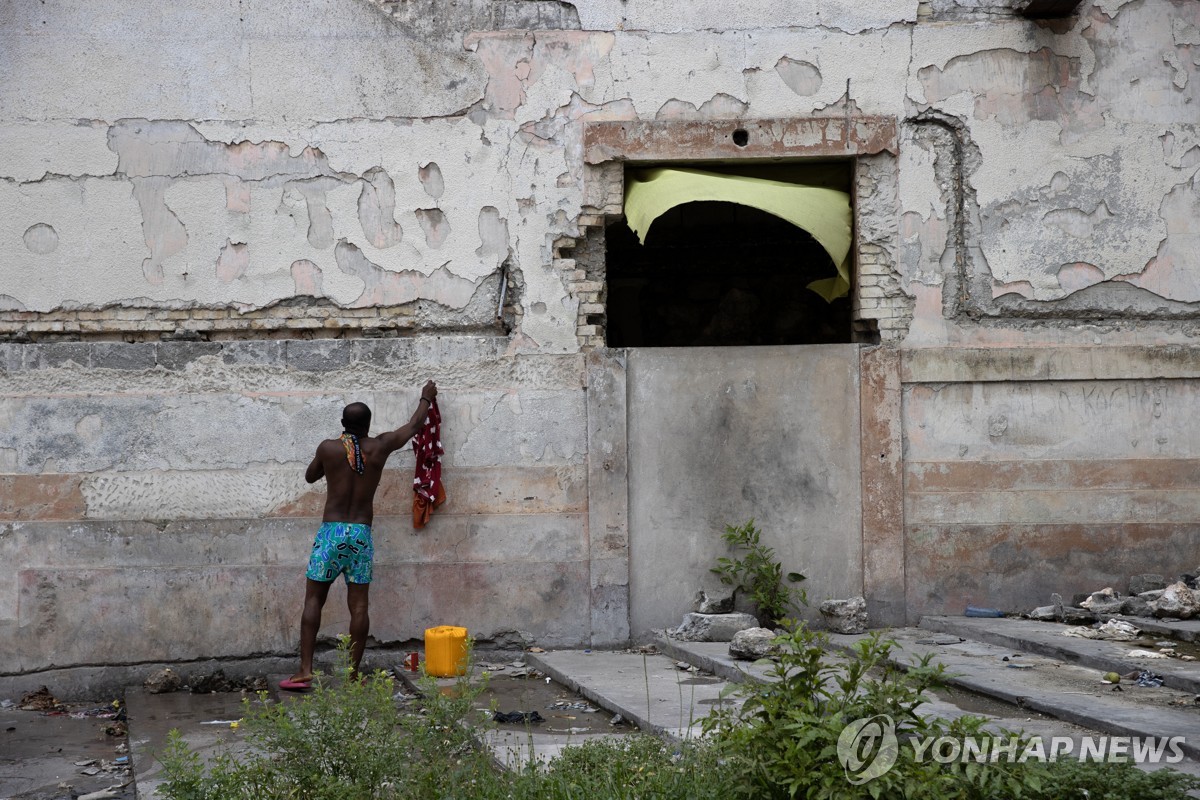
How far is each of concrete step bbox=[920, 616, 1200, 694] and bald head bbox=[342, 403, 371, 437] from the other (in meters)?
3.64

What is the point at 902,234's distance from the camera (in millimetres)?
7473

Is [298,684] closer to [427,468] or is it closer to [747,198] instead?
[427,468]

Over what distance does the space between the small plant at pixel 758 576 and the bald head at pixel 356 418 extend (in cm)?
236

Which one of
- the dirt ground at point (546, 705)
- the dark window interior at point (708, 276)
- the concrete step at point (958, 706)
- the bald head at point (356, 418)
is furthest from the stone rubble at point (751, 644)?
the dark window interior at point (708, 276)

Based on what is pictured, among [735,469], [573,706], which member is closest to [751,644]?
[573,706]

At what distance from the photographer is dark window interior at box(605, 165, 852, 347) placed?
1050 cm

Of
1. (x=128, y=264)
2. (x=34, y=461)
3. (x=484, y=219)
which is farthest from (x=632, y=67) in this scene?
(x=34, y=461)

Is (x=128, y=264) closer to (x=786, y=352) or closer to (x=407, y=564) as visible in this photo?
(x=407, y=564)

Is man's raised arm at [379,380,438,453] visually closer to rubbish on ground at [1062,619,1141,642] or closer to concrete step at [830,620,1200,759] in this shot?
concrete step at [830,620,1200,759]

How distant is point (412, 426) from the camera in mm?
6781

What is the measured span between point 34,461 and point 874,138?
563 cm

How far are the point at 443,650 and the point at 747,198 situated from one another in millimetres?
3274

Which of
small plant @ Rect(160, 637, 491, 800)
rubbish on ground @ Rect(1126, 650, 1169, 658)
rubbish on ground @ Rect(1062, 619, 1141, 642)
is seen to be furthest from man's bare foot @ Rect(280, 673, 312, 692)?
rubbish on ground @ Rect(1126, 650, 1169, 658)

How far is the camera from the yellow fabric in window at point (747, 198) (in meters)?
7.18
